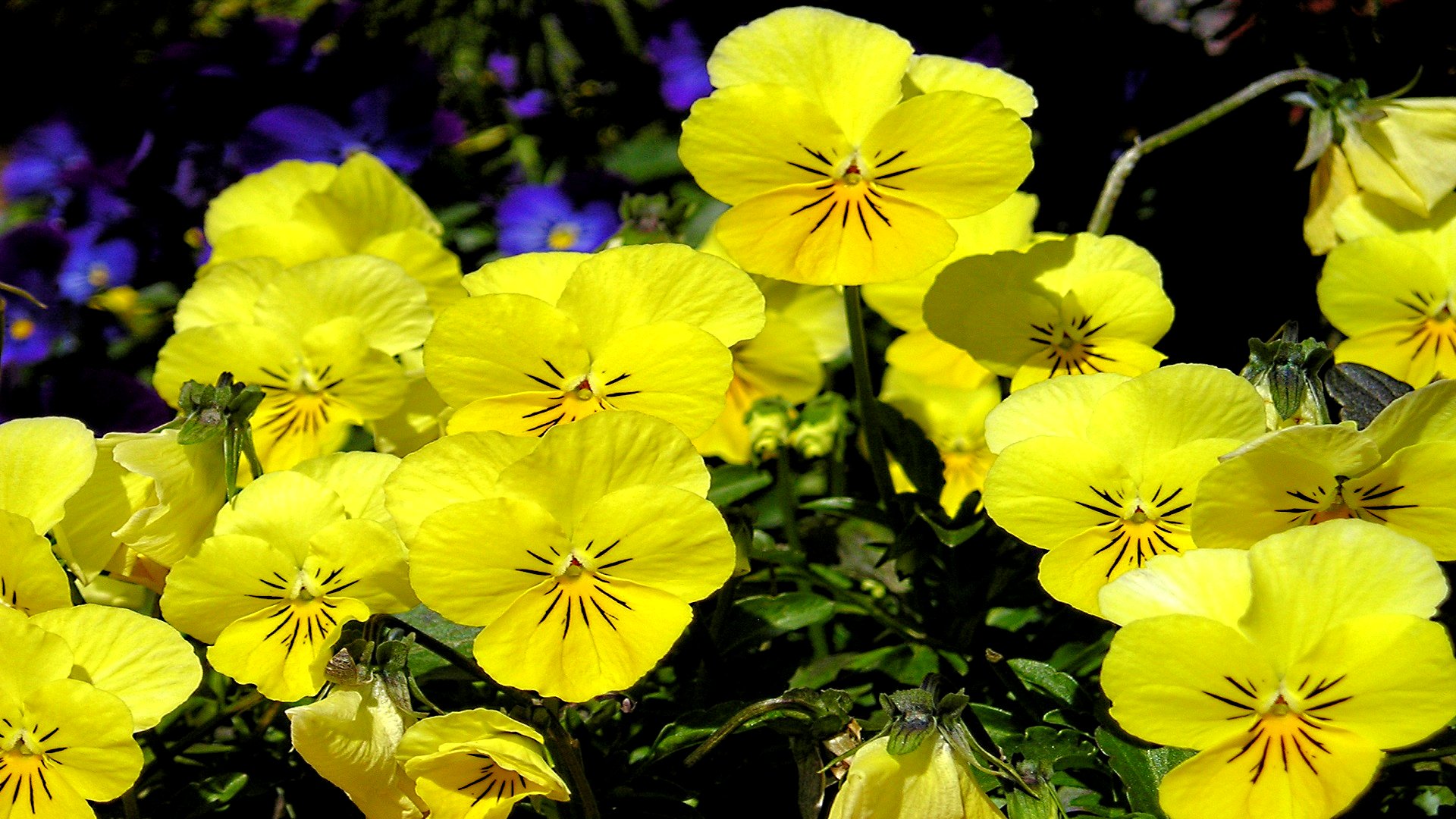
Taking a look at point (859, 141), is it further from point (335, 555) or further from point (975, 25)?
point (975, 25)

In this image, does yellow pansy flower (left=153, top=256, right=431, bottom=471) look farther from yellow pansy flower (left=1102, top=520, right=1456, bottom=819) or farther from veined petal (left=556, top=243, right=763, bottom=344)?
yellow pansy flower (left=1102, top=520, right=1456, bottom=819)

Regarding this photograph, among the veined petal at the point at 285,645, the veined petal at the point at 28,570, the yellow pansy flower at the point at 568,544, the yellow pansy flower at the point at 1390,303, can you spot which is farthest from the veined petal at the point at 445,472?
the yellow pansy flower at the point at 1390,303

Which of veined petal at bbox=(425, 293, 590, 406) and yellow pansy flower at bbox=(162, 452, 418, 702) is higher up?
veined petal at bbox=(425, 293, 590, 406)

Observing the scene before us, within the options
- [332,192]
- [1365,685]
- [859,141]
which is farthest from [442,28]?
[1365,685]

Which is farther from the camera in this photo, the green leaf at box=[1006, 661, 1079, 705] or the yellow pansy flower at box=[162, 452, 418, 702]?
the green leaf at box=[1006, 661, 1079, 705]

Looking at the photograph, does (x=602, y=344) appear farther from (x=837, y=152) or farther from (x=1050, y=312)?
(x=1050, y=312)

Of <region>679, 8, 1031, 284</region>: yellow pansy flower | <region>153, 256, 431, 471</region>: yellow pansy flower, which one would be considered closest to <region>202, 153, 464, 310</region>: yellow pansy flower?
<region>153, 256, 431, 471</region>: yellow pansy flower

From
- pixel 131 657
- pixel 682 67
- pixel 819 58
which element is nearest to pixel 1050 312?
pixel 819 58
